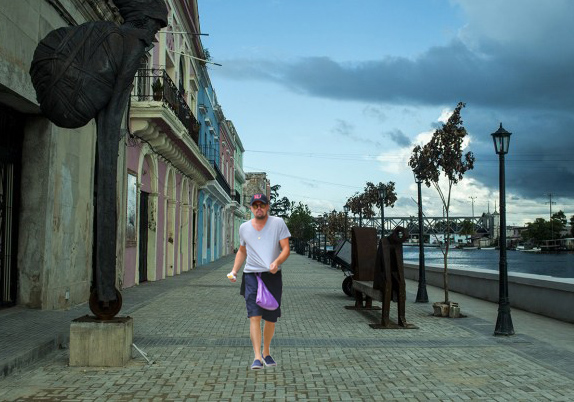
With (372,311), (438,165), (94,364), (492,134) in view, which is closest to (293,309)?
(372,311)

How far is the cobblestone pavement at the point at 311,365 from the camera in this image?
16.9 ft

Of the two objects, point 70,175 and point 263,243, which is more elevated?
point 70,175

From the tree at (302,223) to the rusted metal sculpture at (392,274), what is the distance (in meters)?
71.6

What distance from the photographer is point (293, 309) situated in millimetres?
11461

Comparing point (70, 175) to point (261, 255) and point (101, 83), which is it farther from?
point (261, 255)

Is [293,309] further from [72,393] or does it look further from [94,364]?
[72,393]

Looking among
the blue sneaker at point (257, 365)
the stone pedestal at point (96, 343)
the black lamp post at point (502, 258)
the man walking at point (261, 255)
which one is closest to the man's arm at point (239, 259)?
the man walking at point (261, 255)

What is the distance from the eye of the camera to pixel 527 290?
11.7 m

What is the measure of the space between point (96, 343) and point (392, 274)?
477 centimetres

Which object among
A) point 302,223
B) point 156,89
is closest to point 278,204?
point 302,223

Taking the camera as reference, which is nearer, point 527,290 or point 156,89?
point 527,290

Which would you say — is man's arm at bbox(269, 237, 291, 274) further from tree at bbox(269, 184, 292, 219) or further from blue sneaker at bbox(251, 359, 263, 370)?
tree at bbox(269, 184, 292, 219)

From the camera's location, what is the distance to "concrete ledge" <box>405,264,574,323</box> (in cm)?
1032

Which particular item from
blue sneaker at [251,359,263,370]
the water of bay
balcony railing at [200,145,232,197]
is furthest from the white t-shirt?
balcony railing at [200,145,232,197]
